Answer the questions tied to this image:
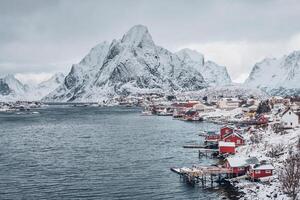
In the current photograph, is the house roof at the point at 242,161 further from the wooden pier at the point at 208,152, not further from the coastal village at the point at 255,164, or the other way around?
the wooden pier at the point at 208,152

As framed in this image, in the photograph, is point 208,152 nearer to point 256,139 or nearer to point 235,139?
point 235,139

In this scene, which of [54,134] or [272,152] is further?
[54,134]

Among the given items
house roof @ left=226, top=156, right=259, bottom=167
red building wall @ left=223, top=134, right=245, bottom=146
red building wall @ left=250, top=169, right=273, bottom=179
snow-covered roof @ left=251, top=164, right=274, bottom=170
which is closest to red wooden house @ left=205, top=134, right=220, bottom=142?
red building wall @ left=223, top=134, right=245, bottom=146

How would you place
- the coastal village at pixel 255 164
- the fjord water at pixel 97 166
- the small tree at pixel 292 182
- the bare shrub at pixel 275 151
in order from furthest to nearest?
the bare shrub at pixel 275 151 < the fjord water at pixel 97 166 < the coastal village at pixel 255 164 < the small tree at pixel 292 182

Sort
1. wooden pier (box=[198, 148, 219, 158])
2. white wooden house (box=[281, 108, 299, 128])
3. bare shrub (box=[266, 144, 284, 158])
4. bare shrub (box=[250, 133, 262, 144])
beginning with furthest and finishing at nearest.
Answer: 1. white wooden house (box=[281, 108, 299, 128])
2. wooden pier (box=[198, 148, 219, 158])
3. bare shrub (box=[250, 133, 262, 144])
4. bare shrub (box=[266, 144, 284, 158])

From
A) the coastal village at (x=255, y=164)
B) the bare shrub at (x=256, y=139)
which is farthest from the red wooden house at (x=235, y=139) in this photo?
the bare shrub at (x=256, y=139)

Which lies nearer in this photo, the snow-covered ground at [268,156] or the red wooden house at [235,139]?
the snow-covered ground at [268,156]

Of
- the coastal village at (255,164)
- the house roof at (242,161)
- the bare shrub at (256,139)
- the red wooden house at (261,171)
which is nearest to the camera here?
the coastal village at (255,164)

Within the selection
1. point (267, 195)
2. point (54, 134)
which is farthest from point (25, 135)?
point (267, 195)

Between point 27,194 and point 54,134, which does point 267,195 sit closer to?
point 27,194

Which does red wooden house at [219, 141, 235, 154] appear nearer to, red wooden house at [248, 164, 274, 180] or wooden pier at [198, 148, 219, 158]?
wooden pier at [198, 148, 219, 158]

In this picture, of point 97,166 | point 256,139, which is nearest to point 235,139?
point 256,139
